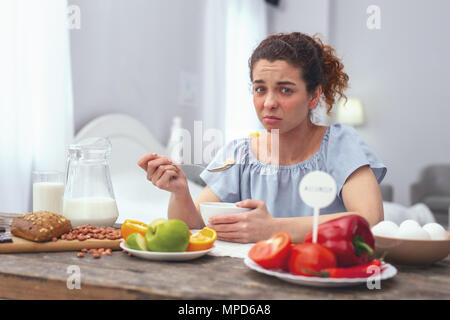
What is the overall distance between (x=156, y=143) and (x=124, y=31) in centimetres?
72

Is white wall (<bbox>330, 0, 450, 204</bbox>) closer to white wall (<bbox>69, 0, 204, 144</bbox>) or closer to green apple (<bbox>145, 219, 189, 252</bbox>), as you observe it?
white wall (<bbox>69, 0, 204, 144</bbox>)

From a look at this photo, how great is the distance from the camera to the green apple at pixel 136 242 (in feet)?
2.82

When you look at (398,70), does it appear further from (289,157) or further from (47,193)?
(47,193)

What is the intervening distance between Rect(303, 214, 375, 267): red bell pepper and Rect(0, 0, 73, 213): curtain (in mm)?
1618

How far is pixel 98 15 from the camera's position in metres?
2.53

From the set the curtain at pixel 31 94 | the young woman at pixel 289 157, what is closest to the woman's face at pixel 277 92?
the young woman at pixel 289 157

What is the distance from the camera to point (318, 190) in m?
0.72

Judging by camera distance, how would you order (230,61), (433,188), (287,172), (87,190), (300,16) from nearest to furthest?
(87,190), (287,172), (230,61), (433,188), (300,16)

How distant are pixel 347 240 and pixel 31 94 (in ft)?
5.82

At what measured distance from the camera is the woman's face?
4.31 ft

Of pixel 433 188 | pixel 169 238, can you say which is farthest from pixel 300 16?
pixel 169 238

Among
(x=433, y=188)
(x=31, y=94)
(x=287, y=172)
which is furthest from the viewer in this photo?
(x=433, y=188)

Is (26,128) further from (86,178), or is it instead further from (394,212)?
(394,212)

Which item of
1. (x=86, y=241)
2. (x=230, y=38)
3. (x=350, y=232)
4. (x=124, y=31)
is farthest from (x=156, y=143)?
(x=350, y=232)
